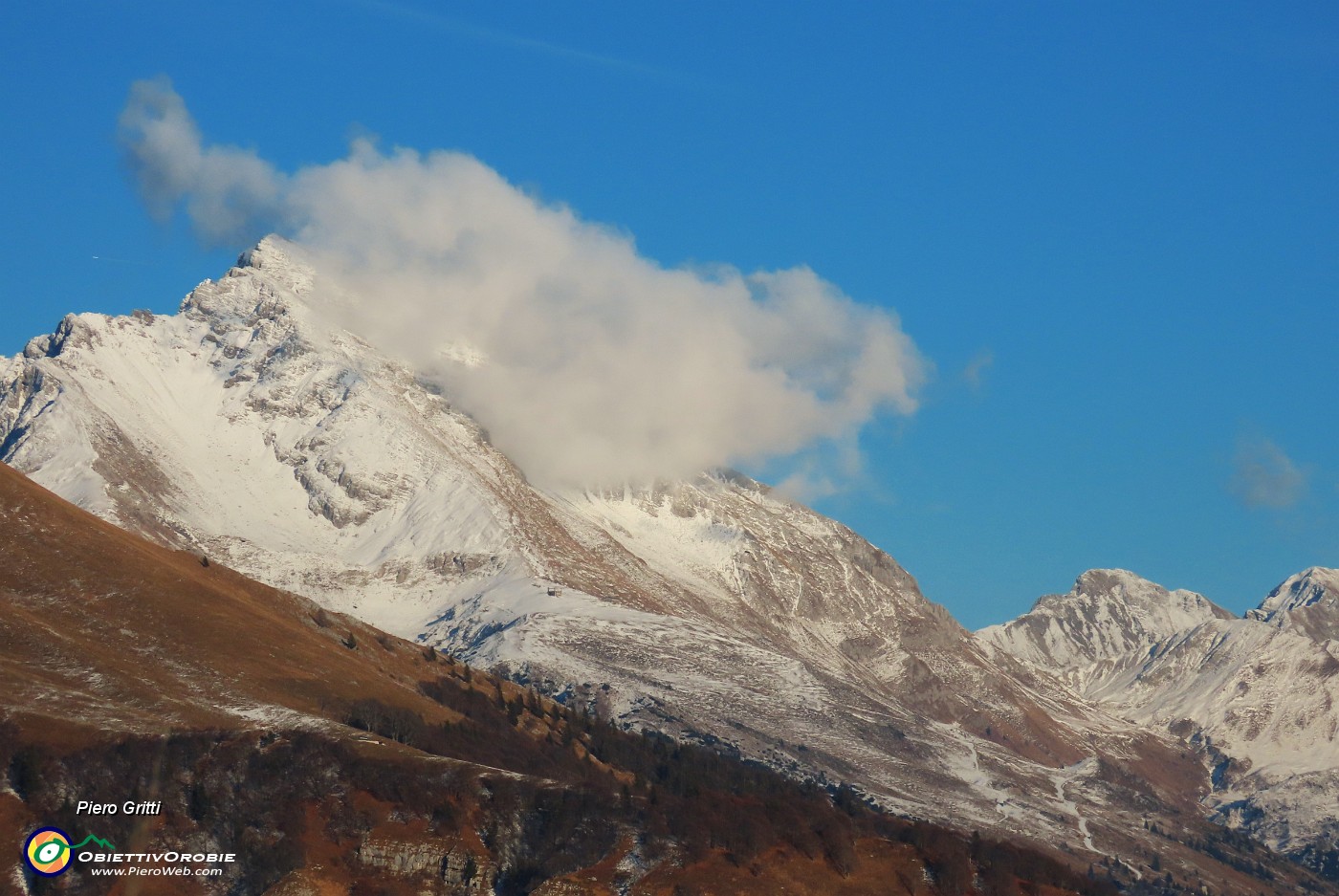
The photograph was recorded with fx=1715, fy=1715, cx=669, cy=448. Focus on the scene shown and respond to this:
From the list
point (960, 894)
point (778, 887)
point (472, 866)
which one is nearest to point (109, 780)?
point (472, 866)

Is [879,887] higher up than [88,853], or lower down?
higher up

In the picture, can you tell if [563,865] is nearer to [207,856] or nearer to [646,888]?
[646,888]

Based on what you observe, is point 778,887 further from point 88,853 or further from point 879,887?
point 88,853

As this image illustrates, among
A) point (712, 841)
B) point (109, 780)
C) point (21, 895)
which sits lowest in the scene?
point (21, 895)

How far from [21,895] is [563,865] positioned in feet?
191

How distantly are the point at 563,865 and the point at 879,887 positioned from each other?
36174mm

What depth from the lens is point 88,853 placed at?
186 meters

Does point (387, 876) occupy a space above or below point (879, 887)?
below

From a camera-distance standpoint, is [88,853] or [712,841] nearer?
[88,853]

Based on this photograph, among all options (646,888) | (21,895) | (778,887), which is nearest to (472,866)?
(646,888)

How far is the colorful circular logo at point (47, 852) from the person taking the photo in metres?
180

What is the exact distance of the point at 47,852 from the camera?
182m

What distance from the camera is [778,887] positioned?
189875 millimetres

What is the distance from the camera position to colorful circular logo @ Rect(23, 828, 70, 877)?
7087 inches
